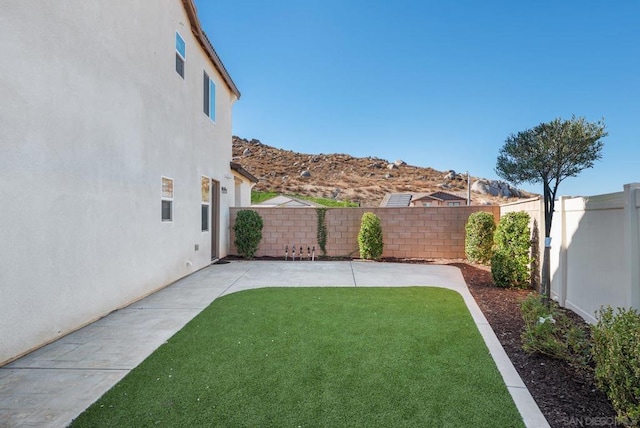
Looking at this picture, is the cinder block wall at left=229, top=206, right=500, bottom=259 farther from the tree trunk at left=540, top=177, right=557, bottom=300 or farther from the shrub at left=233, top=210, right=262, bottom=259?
the tree trunk at left=540, top=177, right=557, bottom=300

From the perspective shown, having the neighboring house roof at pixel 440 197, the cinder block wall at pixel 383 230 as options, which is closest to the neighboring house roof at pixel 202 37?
the cinder block wall at pixel 383 230

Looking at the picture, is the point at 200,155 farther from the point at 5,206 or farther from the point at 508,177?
the point at 508,177

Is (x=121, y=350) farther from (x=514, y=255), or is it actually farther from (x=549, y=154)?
(x=514, y=255)

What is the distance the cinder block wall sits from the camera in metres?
10.4

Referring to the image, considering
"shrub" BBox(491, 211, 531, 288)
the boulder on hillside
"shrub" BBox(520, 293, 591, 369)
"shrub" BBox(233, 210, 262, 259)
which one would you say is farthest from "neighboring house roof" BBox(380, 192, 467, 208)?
"shrub" BBox(520, 293, 591, 369)

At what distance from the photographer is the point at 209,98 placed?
31.1ft

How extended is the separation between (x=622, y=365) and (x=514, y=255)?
4.87m

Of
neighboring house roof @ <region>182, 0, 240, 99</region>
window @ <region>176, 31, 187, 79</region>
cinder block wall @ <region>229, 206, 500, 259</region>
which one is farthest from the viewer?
cinder block wall @ <region>229, 206, 500, 259</region>

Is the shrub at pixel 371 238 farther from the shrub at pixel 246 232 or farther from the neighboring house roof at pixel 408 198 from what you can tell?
the neighboring house roof at pixel 408 198

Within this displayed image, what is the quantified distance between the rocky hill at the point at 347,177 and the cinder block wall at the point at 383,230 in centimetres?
2706

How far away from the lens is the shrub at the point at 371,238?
405 inches

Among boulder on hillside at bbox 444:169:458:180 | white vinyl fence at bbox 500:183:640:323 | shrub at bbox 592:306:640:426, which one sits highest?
boulder on hillside at bbox 444:169:458:180

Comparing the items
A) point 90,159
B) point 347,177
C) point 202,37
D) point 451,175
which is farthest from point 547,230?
point 451,175

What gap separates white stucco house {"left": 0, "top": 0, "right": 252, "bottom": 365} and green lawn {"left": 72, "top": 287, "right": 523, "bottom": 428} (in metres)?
1.54
